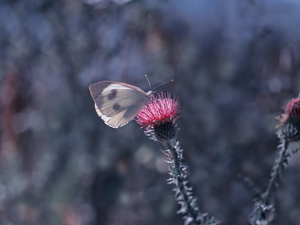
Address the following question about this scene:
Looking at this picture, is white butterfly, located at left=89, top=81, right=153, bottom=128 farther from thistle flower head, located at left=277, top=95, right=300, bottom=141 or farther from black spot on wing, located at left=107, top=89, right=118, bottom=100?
thistle flower head, located at left=277, top=95, right=300, bottom=141

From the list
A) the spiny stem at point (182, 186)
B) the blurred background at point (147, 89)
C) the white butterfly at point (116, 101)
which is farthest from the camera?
the blurred background at point (147, 89)

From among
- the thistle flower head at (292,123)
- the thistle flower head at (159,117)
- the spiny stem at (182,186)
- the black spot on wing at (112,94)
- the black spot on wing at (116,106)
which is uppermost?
the black spot on wing at (112,94)

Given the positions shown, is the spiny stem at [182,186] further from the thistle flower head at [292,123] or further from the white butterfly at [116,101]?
the thistle flower head at [292,123]

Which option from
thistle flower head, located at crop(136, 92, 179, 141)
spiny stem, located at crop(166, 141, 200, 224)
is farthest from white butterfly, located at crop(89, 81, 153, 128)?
spiny stem, located at crop(166, 141, 200, 224)

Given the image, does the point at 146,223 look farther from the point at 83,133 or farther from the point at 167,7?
the point at 167,7

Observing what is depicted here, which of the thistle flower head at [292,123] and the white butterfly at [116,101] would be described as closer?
the thistle flower head at [292,123]

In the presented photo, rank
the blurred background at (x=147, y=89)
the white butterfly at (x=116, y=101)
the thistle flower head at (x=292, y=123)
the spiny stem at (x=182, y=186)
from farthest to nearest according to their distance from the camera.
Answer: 1. the blurred background at (x=147, y=89)
2. the white butterfly at (x=116, y=101)
3. the thistle flower head at (x=292, y=123)
4. the spiny stem at (x=182, y=186)

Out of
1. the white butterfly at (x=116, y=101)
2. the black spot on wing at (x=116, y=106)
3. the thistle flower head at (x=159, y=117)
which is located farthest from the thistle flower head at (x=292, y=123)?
the black spot on wing at (x=116, y=106)
